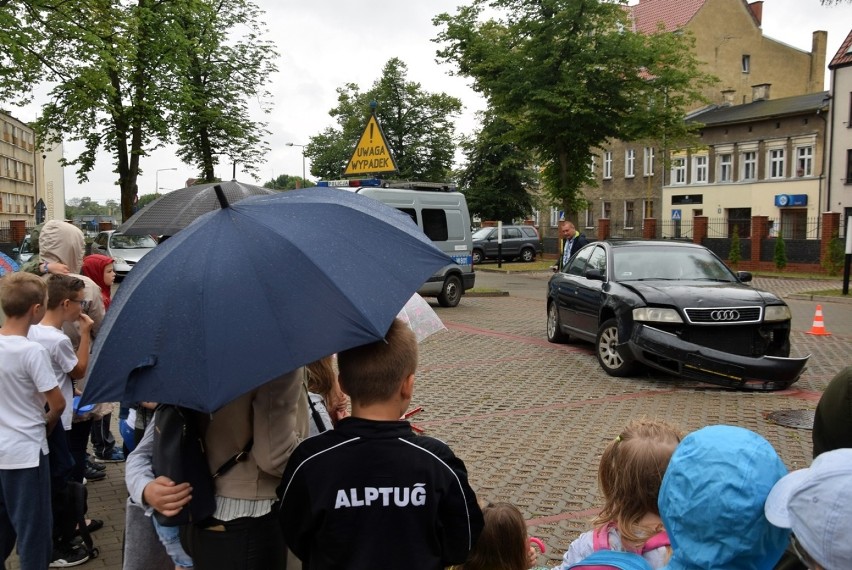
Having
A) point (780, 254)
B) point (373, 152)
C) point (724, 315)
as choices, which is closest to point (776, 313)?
point (724, 315)

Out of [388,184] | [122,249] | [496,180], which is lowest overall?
[122,249]

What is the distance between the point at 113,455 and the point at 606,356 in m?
6.20

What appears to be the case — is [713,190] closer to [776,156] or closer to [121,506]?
[776,156]

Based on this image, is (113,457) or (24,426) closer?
(24,426)

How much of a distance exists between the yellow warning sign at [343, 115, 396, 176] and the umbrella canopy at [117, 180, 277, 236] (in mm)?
8805

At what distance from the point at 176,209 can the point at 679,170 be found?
167ft

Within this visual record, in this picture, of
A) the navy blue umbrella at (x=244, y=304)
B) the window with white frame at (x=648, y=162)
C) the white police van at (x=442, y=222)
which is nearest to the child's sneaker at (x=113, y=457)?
the navy blue umbrella at (x=244, y=304)

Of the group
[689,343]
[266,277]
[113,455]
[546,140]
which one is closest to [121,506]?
[113,455]

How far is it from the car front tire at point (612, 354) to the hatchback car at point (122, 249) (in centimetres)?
1823

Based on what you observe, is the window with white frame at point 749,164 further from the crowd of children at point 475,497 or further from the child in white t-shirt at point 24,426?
the child in white t-shirt at point 24,426

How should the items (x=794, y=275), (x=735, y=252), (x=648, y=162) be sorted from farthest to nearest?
1. (x=648, y=162)
2. (x=735, y=252)
3. (x=794, y=275)

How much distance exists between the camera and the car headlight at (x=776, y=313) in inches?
354

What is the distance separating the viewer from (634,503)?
2.65 m

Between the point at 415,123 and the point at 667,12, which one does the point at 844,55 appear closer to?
the point at 667,12
